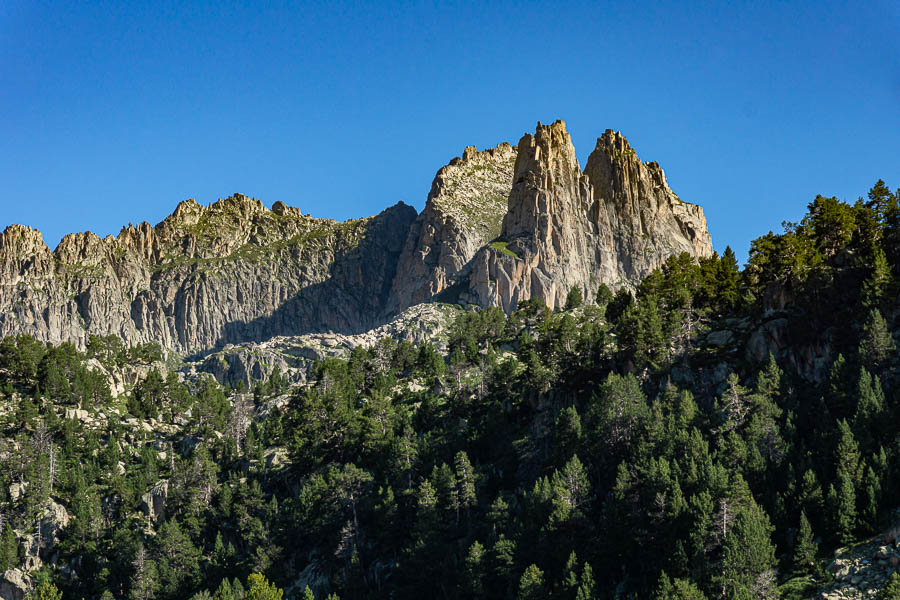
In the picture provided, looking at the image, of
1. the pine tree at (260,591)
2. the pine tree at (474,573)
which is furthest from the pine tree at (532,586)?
the pine tree at (260,591)

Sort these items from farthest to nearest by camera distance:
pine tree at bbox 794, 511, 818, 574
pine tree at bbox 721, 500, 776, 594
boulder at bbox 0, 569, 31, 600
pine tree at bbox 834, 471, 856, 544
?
boulder at bbox 0, 569, 31, 600 → pine tree at bbox 834, 471, 856, 544 → pine tree at bbox 794, 511, 818, 574 → pine tree at bbox 721, 500, 776, 594

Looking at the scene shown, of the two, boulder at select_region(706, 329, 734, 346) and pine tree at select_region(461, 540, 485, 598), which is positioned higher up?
boulder at select_region(706, 329, 734, 346)

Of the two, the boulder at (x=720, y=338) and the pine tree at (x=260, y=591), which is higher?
the boulder at (x=720, y=338)

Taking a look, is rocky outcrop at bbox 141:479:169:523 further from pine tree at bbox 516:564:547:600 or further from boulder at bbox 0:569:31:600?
pine tree at bbox 516:564:547:600

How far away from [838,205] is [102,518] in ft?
367

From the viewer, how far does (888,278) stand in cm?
Answer: 9856

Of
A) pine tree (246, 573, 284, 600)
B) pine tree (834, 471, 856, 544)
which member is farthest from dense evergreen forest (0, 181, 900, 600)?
pine tree (246, 573, 284, 600)

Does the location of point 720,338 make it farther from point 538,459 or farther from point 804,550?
point 804,550

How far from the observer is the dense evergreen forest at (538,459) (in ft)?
266

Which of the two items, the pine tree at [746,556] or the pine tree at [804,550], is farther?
the pine tree at [804,550]

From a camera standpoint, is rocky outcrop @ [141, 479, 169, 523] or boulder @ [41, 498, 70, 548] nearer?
boulder @ [41, 498, 70, 548]

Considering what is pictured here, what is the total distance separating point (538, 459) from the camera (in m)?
110

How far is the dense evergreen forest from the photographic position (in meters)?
81.0

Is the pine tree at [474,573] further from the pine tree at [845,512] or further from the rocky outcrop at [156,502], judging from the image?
the rocky outcrop at [156,502]
